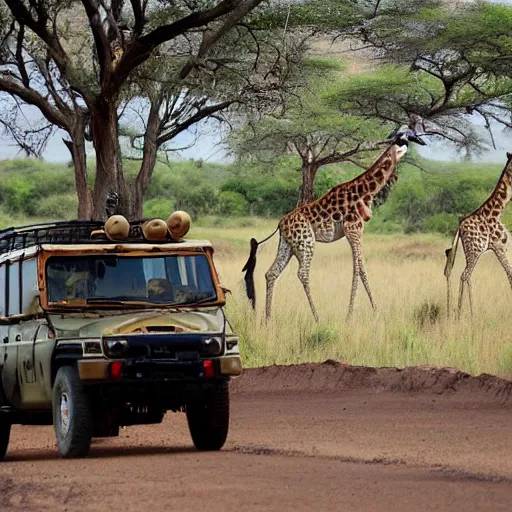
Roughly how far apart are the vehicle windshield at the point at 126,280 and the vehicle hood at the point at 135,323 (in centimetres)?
23

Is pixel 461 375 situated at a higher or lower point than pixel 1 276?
lower

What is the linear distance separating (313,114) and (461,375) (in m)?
23.1

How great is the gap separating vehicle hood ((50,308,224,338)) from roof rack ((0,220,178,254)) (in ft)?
2.36

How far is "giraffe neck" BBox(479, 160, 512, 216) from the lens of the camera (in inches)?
805

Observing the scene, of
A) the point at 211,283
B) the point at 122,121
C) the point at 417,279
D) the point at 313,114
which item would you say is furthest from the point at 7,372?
the point at 122,121

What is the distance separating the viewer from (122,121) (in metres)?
39.6

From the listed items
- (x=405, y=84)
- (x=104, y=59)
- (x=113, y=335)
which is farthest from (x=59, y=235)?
(x=405, y=84)

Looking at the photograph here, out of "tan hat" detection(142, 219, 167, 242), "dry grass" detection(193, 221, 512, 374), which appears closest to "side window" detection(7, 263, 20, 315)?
"tan hat" detection(142, 219, 167, 242)

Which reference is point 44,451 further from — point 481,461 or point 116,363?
point 481,461

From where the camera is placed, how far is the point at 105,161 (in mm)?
20078

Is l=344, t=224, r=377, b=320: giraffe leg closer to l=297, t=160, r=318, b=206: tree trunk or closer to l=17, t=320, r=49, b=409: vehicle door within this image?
l=17, t=320, r=49, b=409: vehicle door

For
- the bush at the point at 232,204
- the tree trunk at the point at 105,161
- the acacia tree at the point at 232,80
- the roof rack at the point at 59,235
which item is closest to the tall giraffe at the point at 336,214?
the acacia tree at the point at 232,80

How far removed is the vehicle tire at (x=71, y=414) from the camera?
9.66m

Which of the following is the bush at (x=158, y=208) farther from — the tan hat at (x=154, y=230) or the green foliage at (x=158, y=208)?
the tan hat at (x=154, y=230)
